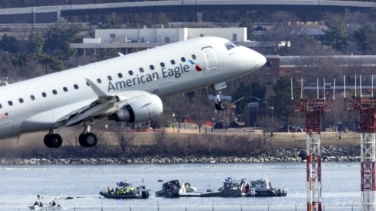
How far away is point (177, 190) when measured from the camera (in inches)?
7470

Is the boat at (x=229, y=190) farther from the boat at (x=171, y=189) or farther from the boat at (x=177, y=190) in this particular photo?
the boat at (x=171, y=189)

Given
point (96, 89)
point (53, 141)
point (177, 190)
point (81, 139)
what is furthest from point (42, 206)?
point (96, 89)

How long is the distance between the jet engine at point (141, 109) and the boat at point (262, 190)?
8316 cm

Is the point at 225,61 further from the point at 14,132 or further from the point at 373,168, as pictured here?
the point at 373,168

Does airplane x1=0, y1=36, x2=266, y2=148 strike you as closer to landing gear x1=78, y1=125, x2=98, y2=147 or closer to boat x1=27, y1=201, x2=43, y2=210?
landing gear x1=78, y1=125, x2=98, y2=147

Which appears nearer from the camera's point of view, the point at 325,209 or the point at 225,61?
the point at 225,61

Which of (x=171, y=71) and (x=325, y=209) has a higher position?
(x=171, y=71)

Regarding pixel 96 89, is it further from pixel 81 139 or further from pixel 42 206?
Result: pixel 42 206

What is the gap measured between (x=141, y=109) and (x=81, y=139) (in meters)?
3.46

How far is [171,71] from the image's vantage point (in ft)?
357

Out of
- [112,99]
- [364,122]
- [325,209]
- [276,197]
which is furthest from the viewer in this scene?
[276,197]

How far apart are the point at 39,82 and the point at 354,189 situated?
90399 millimetres

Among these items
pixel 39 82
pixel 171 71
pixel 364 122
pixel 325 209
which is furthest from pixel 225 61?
pixel 325 209

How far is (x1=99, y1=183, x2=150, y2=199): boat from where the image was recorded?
617ft
